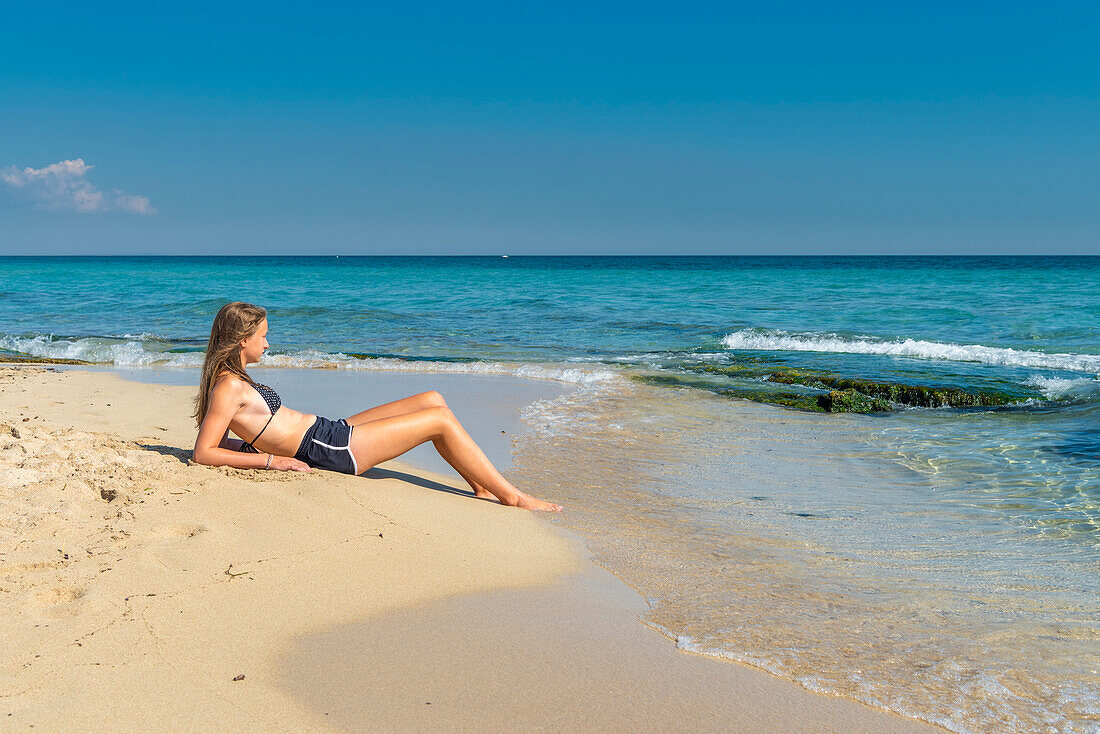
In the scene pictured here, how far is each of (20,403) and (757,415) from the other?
8.26 m

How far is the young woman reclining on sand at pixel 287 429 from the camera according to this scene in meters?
4.85

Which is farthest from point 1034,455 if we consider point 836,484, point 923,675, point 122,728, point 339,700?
point 122,728

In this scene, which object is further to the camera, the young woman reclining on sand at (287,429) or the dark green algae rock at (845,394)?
the dark green algae rock at (845,394)

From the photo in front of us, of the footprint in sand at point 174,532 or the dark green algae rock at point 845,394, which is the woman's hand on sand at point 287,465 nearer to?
the footprint in sand at point 174,532

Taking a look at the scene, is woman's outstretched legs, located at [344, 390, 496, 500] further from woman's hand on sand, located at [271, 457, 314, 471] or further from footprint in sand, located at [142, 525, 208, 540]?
footprint in sand, located at [142, 525, 208, 540]

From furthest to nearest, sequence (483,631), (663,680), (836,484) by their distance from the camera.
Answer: (836,484) → (483,631) → (663,680)

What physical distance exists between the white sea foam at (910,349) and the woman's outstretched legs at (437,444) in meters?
12.2

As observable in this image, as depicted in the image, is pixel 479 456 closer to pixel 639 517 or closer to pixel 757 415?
pixel 639 517

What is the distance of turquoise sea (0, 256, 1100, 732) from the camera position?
3.26 metres

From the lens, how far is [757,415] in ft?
30.8

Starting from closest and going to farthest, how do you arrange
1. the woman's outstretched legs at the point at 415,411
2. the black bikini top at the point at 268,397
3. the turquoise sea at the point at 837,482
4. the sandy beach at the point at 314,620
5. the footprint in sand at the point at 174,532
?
1. the sandy beach at the point at 314,620
2. the turquoise sea at the point at 837,482
3. the footprint in sand at the point at 174,532
4. the black bikini top at the point at 268,397
5. the woman's outstretched legs at the point at 415,411

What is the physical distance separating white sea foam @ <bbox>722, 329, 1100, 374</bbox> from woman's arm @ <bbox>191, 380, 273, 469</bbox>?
13641mm

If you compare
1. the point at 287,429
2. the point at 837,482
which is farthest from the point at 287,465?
the point at 837,482

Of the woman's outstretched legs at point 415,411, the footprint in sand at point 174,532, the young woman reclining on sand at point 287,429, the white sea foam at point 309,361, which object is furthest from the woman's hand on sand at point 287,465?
the white sea foam at point 309,361
